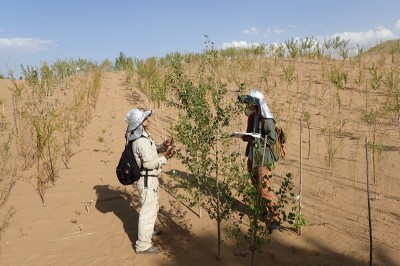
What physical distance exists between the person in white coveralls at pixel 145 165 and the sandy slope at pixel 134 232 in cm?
21

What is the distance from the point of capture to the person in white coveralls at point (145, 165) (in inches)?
119

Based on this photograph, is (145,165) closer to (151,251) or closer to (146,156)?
(146,156)

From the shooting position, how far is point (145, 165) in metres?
3.02

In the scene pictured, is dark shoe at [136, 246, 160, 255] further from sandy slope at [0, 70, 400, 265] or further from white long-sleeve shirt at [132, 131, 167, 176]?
white long-sleeve shirt at [132, 131, 167, 176]

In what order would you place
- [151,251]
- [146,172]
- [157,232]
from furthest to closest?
[157,232] → [151,251] → [146,172]

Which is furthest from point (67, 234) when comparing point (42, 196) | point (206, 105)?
point (206, 105)

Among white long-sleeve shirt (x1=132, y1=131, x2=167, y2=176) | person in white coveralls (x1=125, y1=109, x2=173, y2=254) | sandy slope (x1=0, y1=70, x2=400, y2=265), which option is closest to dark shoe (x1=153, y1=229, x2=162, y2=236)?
sandy slope (x1=0, y1=70, x2=400, y2=265)

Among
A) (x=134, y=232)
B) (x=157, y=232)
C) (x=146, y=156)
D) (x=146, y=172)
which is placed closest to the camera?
(x=146, y=156)

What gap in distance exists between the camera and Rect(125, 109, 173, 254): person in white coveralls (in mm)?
3027

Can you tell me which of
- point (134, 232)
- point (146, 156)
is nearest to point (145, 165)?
point (146, 156)

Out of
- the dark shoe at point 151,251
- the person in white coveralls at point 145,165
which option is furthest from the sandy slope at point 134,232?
the person in white coveralls at point 145,165

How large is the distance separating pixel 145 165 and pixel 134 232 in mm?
1119

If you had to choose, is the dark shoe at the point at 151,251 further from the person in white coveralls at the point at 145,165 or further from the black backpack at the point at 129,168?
the black backpack at the point at 129,168

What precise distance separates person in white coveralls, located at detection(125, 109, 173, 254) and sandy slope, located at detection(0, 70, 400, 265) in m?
0.21
